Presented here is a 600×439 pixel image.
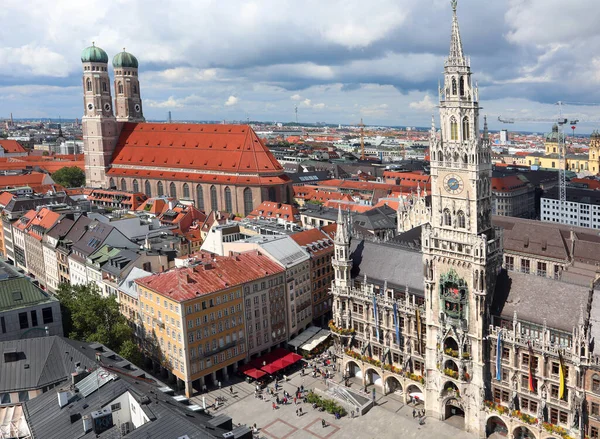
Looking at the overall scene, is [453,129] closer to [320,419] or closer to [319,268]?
[320,419]

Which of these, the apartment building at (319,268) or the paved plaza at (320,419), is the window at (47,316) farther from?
the apartment building at (319,268)

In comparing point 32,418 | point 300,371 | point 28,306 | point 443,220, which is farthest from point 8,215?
point 443,220

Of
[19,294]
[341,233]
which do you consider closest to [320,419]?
[341,233]

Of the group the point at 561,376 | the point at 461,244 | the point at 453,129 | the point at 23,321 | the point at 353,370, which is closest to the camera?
the point at 561,376

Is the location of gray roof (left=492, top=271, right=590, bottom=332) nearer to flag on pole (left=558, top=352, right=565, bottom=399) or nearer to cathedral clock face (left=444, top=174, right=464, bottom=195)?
flag on pole (left=558, top=352, right=565, bottom=399)

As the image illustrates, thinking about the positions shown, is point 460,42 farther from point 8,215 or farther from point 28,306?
point 8,215

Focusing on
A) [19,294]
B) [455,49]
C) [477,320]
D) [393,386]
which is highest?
[455,49]

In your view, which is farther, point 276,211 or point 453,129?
point 276,211
